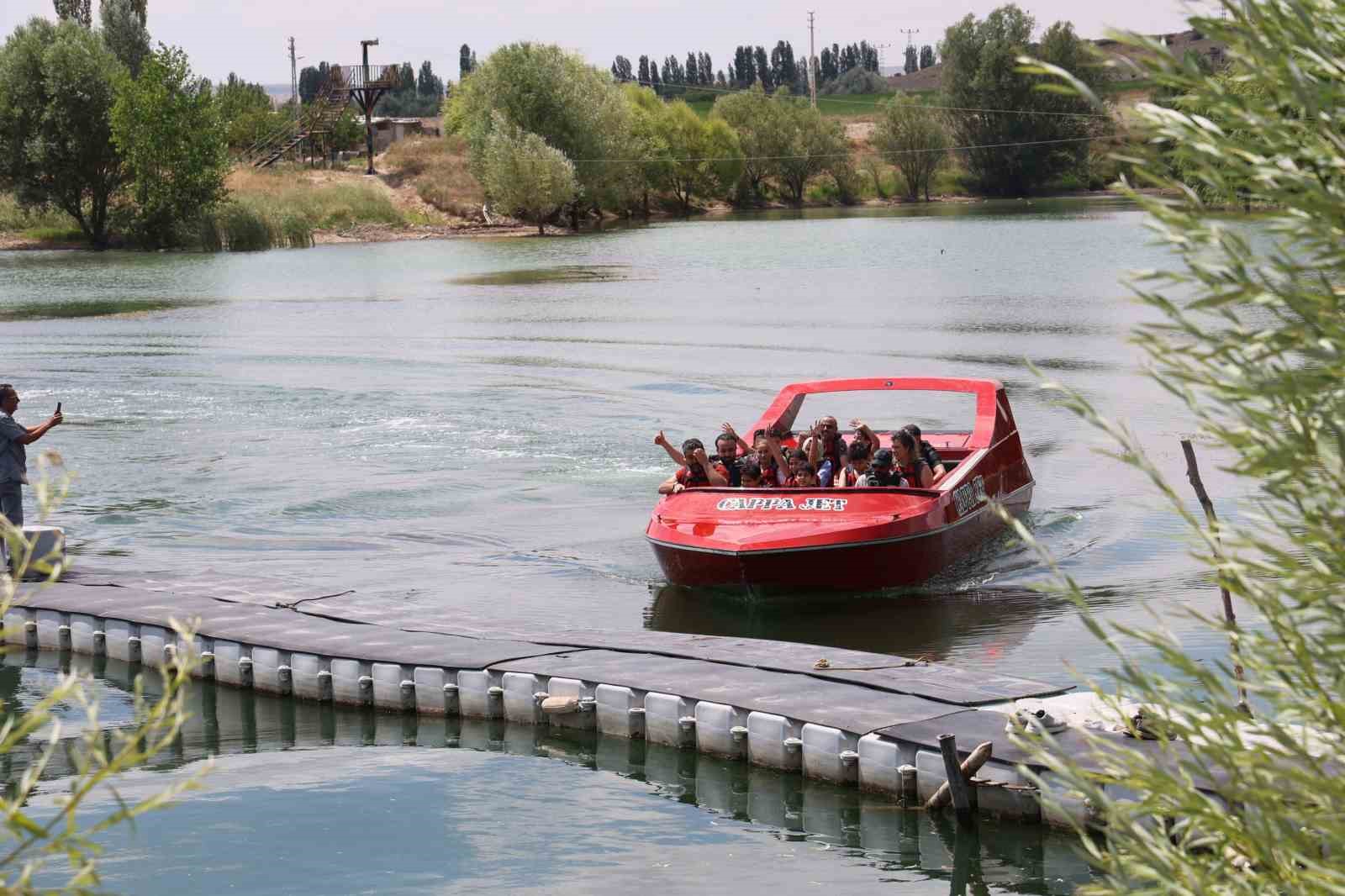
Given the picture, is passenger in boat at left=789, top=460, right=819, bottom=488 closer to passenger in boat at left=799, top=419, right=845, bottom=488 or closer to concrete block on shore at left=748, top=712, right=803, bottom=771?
passenger in boat at left=799, top=419, right=845, bottom=488

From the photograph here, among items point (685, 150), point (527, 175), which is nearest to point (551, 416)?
point (527, 175)

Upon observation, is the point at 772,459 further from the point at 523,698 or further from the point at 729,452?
the point at 523,698

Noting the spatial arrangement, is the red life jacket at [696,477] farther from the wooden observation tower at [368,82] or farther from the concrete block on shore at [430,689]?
the wooden observation tower at [368,82]

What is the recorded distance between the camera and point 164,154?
6944 centimetres

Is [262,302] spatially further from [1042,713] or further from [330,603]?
[1042,713]

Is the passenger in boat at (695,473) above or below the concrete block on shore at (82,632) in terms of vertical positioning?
above

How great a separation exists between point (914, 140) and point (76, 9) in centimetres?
5616

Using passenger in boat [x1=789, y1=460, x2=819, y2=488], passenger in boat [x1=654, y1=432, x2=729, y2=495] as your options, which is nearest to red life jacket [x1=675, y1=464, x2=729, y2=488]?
passenger in boat [x1=654, y1=432, x2=729, y2=495]

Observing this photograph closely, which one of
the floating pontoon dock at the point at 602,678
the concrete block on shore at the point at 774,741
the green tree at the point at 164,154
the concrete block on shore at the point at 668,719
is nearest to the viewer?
the floating pontoon dock at the point at 602,678

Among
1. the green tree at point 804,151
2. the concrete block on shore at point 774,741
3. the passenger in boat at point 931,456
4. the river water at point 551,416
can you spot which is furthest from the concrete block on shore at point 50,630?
the green tree at point 804,151

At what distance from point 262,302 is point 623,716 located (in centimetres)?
3547

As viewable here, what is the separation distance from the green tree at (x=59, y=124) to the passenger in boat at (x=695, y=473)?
62.7 metres

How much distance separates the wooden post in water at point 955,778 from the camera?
930 cm

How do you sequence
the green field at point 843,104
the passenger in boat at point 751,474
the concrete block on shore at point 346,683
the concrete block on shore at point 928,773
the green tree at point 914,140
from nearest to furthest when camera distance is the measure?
the concrete block on shore at point 928,773, the concrete block on shore at point 346,683, the passenger in boat at point 751,474, the green tree at point 914,140, the green field at point 843,104
